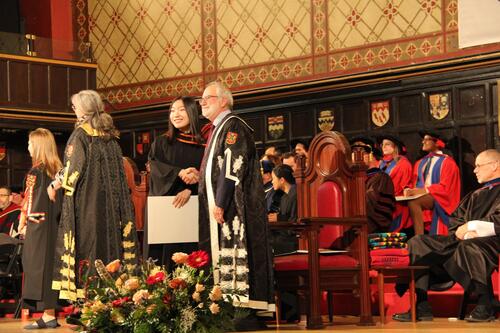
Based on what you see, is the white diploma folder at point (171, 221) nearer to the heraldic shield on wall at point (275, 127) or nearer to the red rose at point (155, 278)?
the red rose at point (155, 278)

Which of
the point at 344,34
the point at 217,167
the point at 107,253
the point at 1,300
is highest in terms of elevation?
the point at 344,34

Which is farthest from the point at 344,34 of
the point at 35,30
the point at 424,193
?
the point at 35,30

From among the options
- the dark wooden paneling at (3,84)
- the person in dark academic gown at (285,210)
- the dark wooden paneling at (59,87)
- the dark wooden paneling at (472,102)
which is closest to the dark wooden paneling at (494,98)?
the dark wooden paneling at (472,102)

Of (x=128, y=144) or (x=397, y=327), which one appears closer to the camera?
(x=397, y=327)

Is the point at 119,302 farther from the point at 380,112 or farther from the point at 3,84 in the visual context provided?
the point at 3,84

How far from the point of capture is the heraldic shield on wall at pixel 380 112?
42.8ft

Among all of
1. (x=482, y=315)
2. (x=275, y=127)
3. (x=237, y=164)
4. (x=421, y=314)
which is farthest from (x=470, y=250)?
(x=275, y=127)

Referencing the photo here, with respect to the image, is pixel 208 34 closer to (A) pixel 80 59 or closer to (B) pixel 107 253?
(A) pixel 80 59

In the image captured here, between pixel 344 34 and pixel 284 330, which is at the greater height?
pixel 344 34

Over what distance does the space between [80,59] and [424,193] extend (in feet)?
24.7

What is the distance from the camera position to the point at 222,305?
562 cm

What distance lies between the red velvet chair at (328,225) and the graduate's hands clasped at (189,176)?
0.68m

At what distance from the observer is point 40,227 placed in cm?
869

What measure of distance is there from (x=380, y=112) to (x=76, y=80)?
5648 millimetres
